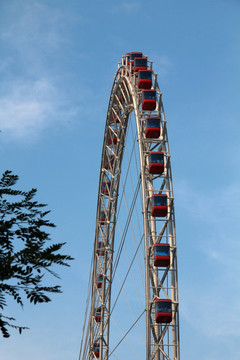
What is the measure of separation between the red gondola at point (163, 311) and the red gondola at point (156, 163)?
31.5ft

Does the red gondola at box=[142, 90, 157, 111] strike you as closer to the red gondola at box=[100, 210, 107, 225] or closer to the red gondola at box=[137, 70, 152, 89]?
the red gondola at box=[137, 70, 152, 89]

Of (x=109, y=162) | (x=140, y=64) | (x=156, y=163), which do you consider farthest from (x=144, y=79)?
(x=109, y=162)

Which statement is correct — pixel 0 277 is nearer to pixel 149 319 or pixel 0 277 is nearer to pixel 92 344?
pixel 149 319

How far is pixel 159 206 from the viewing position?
45031 millimetres

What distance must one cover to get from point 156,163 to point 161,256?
7067mm

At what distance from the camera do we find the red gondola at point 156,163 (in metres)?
47.2

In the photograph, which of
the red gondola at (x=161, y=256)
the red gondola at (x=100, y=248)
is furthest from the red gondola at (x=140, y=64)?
the red gondola at (x=100, y=248)

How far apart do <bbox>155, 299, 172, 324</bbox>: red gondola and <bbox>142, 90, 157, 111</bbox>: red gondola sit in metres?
15.2

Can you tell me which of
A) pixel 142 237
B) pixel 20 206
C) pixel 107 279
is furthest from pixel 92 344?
pixel 20 206

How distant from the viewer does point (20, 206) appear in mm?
7422

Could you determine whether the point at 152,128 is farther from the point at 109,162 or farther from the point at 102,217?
the point at 102,217

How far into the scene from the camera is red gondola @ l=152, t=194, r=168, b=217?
148 feet

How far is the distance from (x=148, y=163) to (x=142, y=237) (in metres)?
5.30

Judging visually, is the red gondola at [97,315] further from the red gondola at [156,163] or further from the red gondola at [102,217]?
the red gondola at [156,163]
